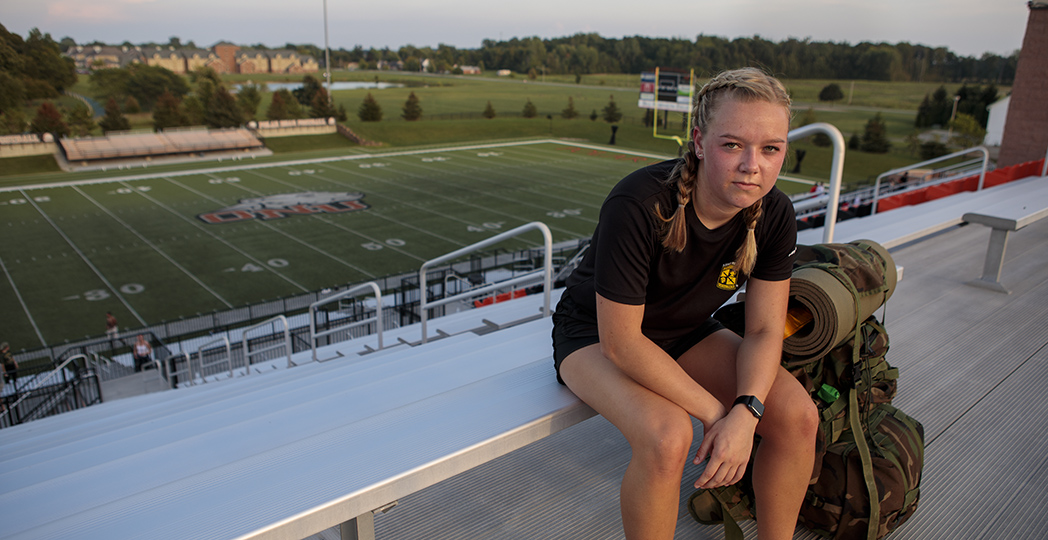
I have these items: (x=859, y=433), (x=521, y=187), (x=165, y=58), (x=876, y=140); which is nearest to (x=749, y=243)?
(x=859, y=433)

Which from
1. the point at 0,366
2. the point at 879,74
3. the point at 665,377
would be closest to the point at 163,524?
the point at 665,377

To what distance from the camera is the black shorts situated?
6.06 ft

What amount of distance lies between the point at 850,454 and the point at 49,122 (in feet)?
153

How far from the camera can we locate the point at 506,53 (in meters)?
102

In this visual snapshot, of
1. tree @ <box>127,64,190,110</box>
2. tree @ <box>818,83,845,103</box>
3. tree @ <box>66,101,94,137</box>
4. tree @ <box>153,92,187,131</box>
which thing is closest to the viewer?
tree @ <box>66,101,94,137</box>

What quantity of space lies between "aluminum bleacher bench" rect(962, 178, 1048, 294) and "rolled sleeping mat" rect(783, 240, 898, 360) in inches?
110

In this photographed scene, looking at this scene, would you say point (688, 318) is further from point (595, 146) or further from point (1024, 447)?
point (595, 146)

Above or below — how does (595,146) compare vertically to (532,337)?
below

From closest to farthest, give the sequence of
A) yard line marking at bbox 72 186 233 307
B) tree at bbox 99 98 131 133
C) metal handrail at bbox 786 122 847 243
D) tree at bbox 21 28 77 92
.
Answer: metal handrail at bbox 786 122 847 243 < tree at bbox 21 28 77 92 < yard line marking at bbox 72 186 233 307 < tree at bbox 99 98 131 133

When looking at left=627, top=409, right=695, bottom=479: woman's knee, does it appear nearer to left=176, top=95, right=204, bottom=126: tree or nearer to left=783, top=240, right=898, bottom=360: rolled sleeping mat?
left=783, top=240, right=898, bottom=360: rolled sleeping mat

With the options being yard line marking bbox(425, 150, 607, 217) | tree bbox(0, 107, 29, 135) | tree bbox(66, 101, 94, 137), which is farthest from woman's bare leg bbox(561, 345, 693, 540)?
tree bbox(66, 101, 94, 137)

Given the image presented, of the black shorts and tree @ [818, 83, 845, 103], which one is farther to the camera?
tree @ [818, 83, 845, 103]

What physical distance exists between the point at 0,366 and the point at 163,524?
443 inches

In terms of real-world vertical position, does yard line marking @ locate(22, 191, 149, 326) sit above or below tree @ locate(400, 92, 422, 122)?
below
